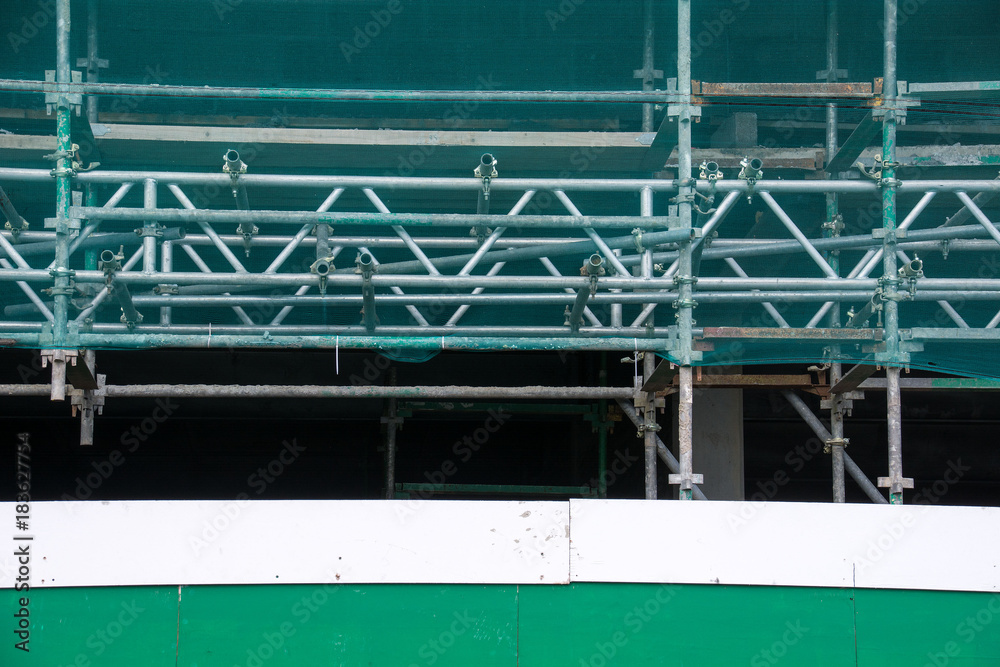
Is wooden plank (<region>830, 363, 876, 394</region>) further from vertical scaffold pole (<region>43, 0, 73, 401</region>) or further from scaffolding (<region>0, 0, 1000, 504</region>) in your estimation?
vertical scaffold pole (<region>43, 0, 73, 401</region>)

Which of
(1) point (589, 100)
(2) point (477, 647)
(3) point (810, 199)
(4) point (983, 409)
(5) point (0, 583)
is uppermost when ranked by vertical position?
(1) point (589, 100)

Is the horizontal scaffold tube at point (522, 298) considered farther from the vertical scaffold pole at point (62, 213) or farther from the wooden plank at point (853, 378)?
the vertical scaffold pole at point (62, 213)

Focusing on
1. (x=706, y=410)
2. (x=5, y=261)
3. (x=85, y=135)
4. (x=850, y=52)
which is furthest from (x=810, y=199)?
(x=5, y=261)

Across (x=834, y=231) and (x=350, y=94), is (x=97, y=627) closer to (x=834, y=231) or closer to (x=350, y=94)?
(x=350, y=94)

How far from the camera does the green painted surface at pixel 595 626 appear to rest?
16.6 feet

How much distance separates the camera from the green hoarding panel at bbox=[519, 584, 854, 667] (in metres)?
5.08

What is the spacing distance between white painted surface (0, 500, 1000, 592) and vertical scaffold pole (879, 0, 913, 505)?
1.90 ft

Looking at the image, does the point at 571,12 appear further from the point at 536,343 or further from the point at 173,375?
the point at 173,375

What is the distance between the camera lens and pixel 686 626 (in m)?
5.09

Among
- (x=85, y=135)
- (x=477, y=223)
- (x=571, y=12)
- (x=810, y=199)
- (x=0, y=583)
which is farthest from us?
(x=810, y=199)

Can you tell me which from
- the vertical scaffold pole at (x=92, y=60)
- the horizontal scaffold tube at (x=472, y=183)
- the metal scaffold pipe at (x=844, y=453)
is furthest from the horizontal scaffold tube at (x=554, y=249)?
the vertical scaffold pole at (x=92, y=60)

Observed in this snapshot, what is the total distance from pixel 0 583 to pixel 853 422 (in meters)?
7.80

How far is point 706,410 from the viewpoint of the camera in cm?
773

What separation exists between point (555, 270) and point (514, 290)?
872 millimetres
